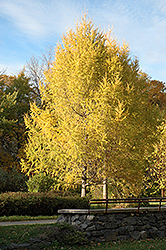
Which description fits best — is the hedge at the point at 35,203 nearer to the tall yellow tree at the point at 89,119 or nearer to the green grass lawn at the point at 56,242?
the tall yellow tree at the point at 89,119

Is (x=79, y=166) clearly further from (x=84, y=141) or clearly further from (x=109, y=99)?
(x=109, y=99)

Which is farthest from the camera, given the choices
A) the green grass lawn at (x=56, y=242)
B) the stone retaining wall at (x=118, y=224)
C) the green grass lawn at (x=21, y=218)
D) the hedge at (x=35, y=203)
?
the hedge at (x=35, y=203)

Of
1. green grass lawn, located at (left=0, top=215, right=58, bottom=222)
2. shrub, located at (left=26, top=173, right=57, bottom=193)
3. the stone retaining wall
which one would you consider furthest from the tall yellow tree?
the stone retaining wall

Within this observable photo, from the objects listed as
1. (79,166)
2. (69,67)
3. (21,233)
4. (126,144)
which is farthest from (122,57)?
(21,233)

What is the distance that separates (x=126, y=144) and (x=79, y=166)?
2.36m

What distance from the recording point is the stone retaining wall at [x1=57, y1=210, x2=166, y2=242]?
294 inches

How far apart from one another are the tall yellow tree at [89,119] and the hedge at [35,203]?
0.81 metres

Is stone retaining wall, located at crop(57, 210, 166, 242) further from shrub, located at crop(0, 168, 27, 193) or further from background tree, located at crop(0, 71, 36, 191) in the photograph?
background tree, located at crop(0, 71, 36, 191)

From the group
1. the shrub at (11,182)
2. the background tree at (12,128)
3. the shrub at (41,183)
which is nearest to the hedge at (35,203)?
the shrub at (41,183)

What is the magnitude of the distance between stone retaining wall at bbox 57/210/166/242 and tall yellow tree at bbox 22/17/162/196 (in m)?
3.03

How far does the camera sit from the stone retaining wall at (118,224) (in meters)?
7.46

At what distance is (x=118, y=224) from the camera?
25.4 feet

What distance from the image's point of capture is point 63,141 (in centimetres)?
1188

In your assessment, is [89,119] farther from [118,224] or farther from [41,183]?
[41,183]
